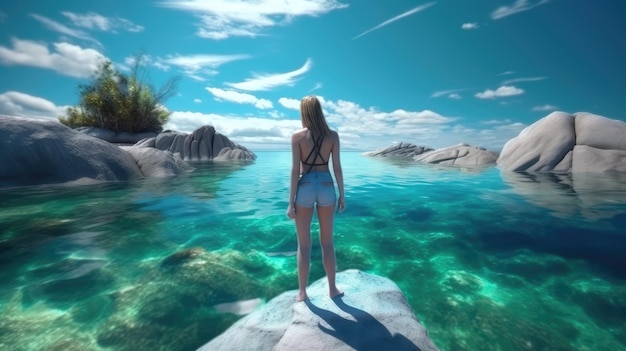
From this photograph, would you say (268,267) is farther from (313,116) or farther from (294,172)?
(313,116)

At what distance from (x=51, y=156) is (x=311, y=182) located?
1338cm

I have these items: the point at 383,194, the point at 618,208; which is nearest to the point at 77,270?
the point at 383,194

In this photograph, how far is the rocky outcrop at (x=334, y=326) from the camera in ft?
7.66

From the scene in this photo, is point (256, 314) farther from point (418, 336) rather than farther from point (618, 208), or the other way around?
point (618, 208)

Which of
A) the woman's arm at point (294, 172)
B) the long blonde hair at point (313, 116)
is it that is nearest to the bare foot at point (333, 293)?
the woman's arm at point (294, 172)

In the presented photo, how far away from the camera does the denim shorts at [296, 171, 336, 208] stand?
2787mm

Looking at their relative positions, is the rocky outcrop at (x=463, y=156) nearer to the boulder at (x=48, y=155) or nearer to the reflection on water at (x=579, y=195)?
the reflection on water at (x=579, y=195)

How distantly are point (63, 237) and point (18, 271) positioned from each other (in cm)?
146

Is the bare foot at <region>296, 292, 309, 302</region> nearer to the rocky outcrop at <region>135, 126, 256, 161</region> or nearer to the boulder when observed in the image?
the boulder

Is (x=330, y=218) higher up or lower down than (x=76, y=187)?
higher up

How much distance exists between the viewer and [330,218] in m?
2.88

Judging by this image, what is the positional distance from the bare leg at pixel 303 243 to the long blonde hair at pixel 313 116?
842 mm

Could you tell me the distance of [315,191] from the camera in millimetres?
2789

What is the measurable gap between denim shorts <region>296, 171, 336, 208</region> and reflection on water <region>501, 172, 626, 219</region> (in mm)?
7879
